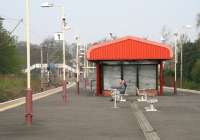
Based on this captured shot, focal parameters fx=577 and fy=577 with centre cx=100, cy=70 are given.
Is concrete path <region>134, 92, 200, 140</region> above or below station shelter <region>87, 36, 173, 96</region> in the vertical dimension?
below

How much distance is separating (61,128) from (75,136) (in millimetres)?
2280

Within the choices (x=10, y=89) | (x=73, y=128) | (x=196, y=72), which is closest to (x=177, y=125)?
(x=73, y=128)

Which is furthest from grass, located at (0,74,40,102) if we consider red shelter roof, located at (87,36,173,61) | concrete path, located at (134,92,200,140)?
concrete path, located at (134,92,200,140)

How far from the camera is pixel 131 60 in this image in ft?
152

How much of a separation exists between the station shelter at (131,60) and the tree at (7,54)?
2868 centimetres

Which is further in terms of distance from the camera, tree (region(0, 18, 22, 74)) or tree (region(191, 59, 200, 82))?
tree (region(0, 18, 22, 74))

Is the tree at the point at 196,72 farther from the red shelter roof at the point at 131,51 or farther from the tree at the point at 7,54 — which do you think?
the red shelter roof at the point at 131,51

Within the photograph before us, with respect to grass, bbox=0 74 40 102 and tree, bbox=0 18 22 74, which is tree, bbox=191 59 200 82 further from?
grass, bbox=0 74 40 102

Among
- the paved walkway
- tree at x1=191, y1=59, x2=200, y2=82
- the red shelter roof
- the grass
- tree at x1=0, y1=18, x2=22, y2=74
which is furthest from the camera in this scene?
tree at x1=0, y1=18, x2=22, y2=74

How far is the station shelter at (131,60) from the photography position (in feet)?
151

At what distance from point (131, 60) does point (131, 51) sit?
74 centimetres

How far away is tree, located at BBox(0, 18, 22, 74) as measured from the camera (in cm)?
7400

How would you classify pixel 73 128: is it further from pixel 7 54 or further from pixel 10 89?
pixel 7 54

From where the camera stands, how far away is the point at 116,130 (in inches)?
680
